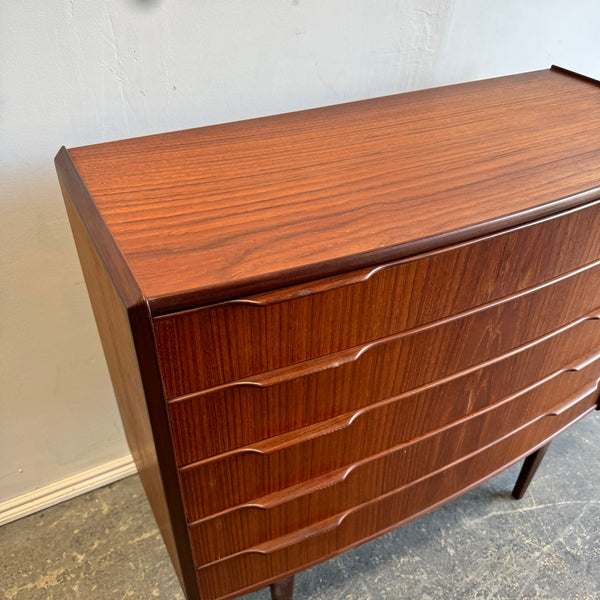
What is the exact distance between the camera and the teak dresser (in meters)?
0.65

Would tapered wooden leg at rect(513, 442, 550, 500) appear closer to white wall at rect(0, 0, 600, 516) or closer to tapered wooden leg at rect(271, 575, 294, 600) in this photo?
tapered wooden leg at rect(271, 575, 294, 600)

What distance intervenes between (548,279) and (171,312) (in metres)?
0.60

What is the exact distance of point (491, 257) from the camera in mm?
762

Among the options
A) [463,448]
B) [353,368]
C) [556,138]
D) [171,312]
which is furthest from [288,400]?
[556,138]

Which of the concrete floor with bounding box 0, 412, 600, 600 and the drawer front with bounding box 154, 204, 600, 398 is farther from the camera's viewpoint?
the concrete floor with bounding box 0, 412, 600, 600

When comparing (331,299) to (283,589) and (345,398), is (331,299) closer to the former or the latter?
(345,398)

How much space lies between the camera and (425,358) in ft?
2.73

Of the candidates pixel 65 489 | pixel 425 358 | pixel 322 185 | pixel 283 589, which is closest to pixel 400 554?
pixel 283 589

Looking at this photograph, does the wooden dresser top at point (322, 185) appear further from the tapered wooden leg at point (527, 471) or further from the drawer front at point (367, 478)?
the tapered wooden leg at point (527, 471)

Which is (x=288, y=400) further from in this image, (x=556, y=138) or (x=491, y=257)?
(x=556, y=138)

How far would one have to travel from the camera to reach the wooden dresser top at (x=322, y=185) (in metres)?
0.64

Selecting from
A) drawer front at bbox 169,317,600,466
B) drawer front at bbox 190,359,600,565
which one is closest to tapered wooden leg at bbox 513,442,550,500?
drawer front at bbox 190,359,600,565

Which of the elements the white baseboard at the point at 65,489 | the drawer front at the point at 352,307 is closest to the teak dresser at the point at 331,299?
the drawer front at the point at 352,307

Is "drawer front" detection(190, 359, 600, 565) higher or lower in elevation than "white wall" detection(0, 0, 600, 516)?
lower
